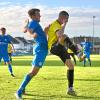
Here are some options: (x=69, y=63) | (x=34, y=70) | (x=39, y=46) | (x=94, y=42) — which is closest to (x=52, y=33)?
(x=69, y=63)

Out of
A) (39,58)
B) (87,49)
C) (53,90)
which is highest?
(39,58)

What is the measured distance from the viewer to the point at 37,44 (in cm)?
1180

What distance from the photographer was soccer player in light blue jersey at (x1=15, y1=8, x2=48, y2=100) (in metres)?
11.6

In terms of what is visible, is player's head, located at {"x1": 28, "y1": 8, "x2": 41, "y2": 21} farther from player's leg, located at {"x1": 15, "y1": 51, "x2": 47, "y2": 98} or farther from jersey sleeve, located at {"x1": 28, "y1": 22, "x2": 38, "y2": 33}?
player's leg, located at {"x1": 15, "y1": 51, "x2": 47, "y2": 98}

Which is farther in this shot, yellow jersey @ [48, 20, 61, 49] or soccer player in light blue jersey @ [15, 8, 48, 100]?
yellow jersey @ [48, 20, 61, 49]

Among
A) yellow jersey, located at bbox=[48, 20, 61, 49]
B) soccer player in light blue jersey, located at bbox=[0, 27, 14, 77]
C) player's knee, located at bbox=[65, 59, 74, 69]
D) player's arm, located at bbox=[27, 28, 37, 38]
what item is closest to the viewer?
player's arm, located at bbox=[27, 28, 37, 38]

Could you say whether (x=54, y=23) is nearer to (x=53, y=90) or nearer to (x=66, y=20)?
(x=66, y=20)

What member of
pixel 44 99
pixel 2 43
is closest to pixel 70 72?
pixel 44 99

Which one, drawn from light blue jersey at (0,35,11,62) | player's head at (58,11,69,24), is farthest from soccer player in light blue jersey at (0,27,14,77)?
player's head at (58,11,69,24)

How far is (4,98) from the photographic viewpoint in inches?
468

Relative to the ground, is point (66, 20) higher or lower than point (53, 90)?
higher

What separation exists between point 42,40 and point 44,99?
1446mm

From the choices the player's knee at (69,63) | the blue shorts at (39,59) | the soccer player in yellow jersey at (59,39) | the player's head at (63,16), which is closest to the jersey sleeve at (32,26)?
the blue shorts at (39,59)

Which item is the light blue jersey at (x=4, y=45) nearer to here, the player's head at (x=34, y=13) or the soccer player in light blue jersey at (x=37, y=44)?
the soccer player in light blue jersey at (x=37, y=44)
